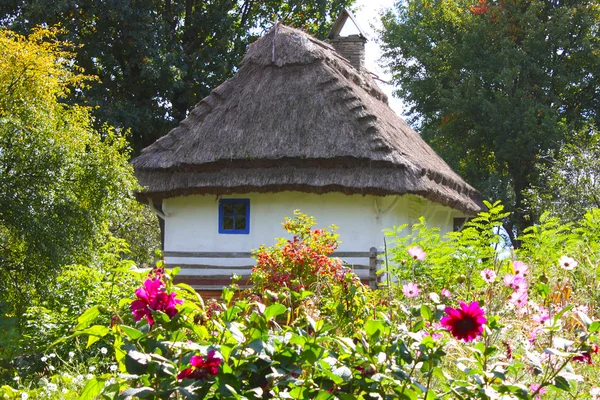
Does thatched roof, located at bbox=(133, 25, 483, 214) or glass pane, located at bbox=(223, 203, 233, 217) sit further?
glass pane, located at bbox=(223, 203, 233, 217)

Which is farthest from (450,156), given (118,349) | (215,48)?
(118,349)

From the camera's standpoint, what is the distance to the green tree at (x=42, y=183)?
9.83 metres

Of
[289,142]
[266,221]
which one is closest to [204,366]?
[289,142]

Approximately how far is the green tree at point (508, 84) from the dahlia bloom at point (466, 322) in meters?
18.0

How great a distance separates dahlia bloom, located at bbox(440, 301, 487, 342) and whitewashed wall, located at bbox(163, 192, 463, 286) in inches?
395

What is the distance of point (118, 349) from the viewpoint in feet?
8.82

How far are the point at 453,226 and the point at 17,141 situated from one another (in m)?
12.0

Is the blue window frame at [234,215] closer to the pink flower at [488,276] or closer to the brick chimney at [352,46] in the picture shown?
the brick chimney at [352,46]

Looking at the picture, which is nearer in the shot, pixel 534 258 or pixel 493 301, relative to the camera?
pixel 493 301

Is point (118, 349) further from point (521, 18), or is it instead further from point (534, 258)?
point (521, 18)

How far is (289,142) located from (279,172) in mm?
618

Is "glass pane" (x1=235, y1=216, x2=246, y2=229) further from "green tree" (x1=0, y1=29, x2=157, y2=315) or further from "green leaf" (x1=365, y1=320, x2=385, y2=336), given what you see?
"green leaf" (x1=365, y1=320, x2=385, y2=336)

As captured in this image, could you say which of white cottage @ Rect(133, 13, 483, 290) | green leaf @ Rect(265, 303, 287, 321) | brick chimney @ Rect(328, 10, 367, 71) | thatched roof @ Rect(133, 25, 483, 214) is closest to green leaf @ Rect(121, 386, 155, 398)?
green leaf @ Rect(265, 303, 287, 321)

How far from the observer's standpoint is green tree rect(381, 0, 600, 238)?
20.2 metres
